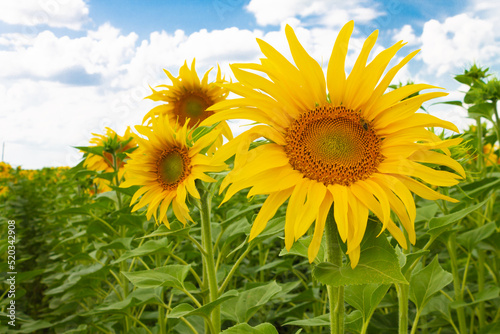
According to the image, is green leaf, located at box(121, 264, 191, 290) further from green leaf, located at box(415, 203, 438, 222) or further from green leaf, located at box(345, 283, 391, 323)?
green leaf, located at box(415, 203, 438, 222)

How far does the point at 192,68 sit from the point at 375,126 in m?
2.20

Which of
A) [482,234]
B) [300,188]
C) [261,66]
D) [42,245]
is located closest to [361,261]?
[300,188]

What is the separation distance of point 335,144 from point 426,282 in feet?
2.53

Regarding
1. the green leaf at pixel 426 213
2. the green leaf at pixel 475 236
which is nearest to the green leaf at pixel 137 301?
the green leaf at pixel 426 213

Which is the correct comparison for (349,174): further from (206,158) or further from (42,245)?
(42,245)

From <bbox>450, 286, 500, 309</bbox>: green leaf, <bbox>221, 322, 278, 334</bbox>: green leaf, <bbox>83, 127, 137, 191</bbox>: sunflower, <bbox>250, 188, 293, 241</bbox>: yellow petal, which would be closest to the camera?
<bbox>250, 188, 293, 241</bbox>: yellow petal

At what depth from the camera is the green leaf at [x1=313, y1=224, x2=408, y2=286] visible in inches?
35.5

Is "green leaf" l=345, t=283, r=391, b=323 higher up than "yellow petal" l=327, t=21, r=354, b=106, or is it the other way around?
"yellow petal" l=327, t=21, r=354, b=106

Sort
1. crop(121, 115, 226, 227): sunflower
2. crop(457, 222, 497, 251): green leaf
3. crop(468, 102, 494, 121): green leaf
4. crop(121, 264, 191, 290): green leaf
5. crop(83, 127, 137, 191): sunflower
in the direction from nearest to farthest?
crop(121, 264, 191, 290): green leaf → crop(121, 115, 226, 227): sunflower → crop(457, 222, 497, 251): green leaf → crop(468, 102, 494, 121): green leaf → crop(83, 127, 137, 191): sunflower

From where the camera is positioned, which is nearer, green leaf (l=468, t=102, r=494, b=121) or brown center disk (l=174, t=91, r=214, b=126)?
green leaf (l=468, t=102, r=494, b=121)

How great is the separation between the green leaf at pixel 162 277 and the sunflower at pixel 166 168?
0.19 meters

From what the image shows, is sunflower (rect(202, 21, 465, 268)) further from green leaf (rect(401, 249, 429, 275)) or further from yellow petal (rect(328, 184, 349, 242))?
green leaf (rect(401, 249, 429, 275))

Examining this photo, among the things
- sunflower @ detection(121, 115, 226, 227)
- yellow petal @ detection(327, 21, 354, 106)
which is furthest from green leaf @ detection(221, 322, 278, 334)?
yellow petal @ detection(327, 21, 354, 106)

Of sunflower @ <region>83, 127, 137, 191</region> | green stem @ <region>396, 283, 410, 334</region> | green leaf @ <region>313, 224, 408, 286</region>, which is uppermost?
sunflower @ <region>83, 127, 137, 191</region>
